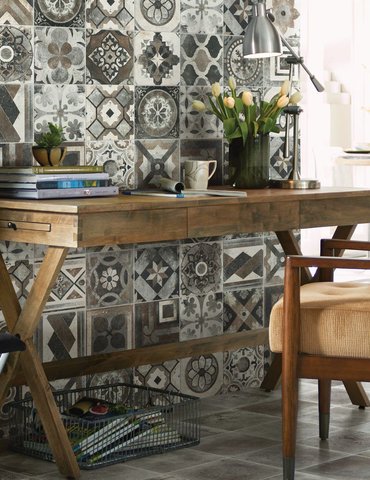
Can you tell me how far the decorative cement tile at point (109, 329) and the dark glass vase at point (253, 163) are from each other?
2.25ft

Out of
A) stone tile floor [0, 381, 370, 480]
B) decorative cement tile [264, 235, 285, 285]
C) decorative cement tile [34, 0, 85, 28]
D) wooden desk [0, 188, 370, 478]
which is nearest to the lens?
wooden desk [0, 188, 370, 478]

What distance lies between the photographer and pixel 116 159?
4020mm

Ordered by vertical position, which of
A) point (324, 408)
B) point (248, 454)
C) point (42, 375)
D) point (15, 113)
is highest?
point (15, 113)

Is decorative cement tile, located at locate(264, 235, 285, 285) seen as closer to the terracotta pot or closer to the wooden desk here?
the wooden desk

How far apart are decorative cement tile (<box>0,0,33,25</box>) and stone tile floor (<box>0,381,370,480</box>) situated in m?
1.50

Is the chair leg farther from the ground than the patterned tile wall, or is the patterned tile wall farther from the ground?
the patterned tile wall

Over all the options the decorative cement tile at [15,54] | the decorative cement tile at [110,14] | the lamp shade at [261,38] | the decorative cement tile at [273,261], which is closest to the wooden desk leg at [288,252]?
the decorative cement tile at [273,261]

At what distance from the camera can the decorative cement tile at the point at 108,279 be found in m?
3.96

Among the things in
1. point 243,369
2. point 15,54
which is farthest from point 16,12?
point 243,369

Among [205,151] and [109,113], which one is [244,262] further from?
[109,113]

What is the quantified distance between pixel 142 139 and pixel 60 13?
1.97 feet

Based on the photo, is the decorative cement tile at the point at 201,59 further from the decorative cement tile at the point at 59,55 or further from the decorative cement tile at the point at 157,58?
the decorative cement tile at the point at 59,55

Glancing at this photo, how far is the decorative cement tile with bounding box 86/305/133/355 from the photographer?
397 centimetres

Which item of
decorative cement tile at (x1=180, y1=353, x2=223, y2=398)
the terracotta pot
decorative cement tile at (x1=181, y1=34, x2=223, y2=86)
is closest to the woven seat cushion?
the terracotta pot
